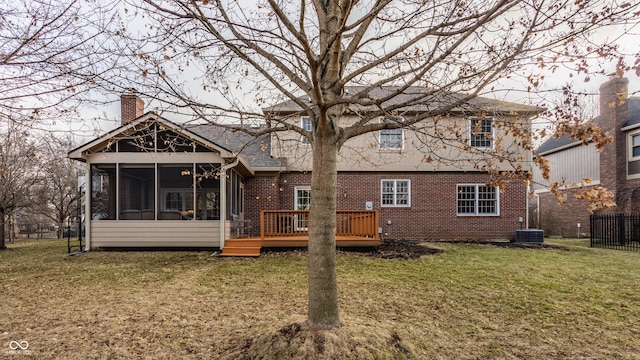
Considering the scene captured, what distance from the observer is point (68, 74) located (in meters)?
5.10

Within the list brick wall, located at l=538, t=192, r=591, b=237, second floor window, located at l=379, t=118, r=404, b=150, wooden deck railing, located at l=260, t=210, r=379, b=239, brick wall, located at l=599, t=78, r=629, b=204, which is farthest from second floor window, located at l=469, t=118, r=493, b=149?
brick wall, located at l=538, t=192, r=591, b=237

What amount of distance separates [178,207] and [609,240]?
59.2 feet

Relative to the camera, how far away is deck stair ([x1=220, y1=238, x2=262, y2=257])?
10516mm

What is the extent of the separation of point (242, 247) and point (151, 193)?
4346 mm

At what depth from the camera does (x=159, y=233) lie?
11125 millimetres

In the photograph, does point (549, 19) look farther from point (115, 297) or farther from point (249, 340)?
point (115, 297)

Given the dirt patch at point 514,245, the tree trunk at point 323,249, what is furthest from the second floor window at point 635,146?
the tree trunk at point 323,249

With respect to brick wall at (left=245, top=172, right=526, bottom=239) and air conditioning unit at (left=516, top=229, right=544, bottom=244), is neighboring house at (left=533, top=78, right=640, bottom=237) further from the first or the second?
brick wall at (left=245, top=172, right=526, bottom=239)

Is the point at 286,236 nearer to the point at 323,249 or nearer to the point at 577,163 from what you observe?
the point at 323,249

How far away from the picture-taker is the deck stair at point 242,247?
10.5m

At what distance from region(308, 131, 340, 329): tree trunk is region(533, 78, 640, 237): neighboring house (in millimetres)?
14439

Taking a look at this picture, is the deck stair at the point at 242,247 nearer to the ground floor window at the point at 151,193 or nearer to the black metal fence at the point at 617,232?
the ground floor window at the point at 151,193

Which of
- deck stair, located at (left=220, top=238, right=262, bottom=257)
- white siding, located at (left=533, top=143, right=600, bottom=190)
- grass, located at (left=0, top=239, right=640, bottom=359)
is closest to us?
grass, located at (left=0, top=239, right=640, bottom=359)

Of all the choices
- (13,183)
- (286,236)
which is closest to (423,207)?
(286,236)
